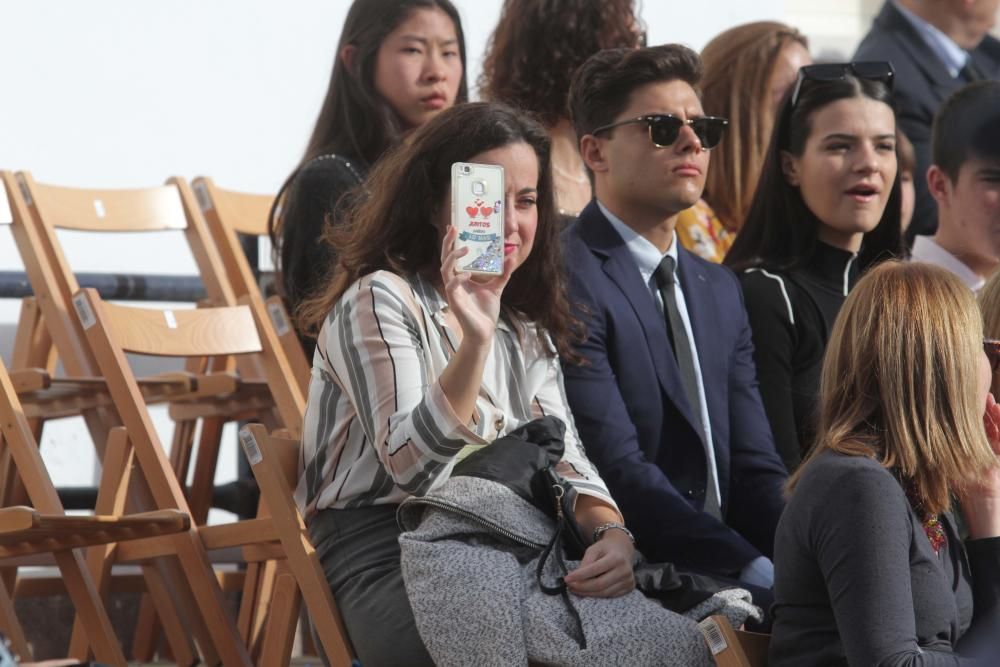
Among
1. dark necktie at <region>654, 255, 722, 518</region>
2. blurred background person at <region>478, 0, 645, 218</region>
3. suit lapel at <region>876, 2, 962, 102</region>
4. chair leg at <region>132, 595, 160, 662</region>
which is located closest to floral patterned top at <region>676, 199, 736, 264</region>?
blurred background person at <region>478, 0, 645, 218</region>

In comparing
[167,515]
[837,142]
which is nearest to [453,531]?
[167,515]

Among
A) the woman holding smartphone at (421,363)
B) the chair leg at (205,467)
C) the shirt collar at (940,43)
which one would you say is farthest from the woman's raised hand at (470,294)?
the shirt collar at (940,43)

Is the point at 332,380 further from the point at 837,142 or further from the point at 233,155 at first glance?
the point at 233,155

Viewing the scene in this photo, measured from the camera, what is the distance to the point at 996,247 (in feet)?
13.5

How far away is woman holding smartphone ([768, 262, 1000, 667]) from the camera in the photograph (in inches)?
96.3

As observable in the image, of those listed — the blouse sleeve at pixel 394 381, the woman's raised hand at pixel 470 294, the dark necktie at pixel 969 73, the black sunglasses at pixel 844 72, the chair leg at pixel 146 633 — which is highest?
the black sunglasses at pixel 844 72

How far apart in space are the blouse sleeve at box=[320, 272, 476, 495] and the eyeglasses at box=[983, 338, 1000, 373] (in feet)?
3.04

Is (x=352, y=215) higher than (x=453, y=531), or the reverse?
(x=352, y=215)

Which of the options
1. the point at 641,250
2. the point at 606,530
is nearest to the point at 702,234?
the point at 641,250

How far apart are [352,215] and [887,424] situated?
138 centimetres

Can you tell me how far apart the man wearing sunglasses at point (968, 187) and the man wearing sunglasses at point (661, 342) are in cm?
80

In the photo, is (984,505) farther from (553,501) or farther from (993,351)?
(553,501)

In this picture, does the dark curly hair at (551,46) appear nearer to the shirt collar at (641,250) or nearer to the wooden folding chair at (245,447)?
the shirt collar at (641,250)

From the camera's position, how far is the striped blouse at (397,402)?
287 centimetres
